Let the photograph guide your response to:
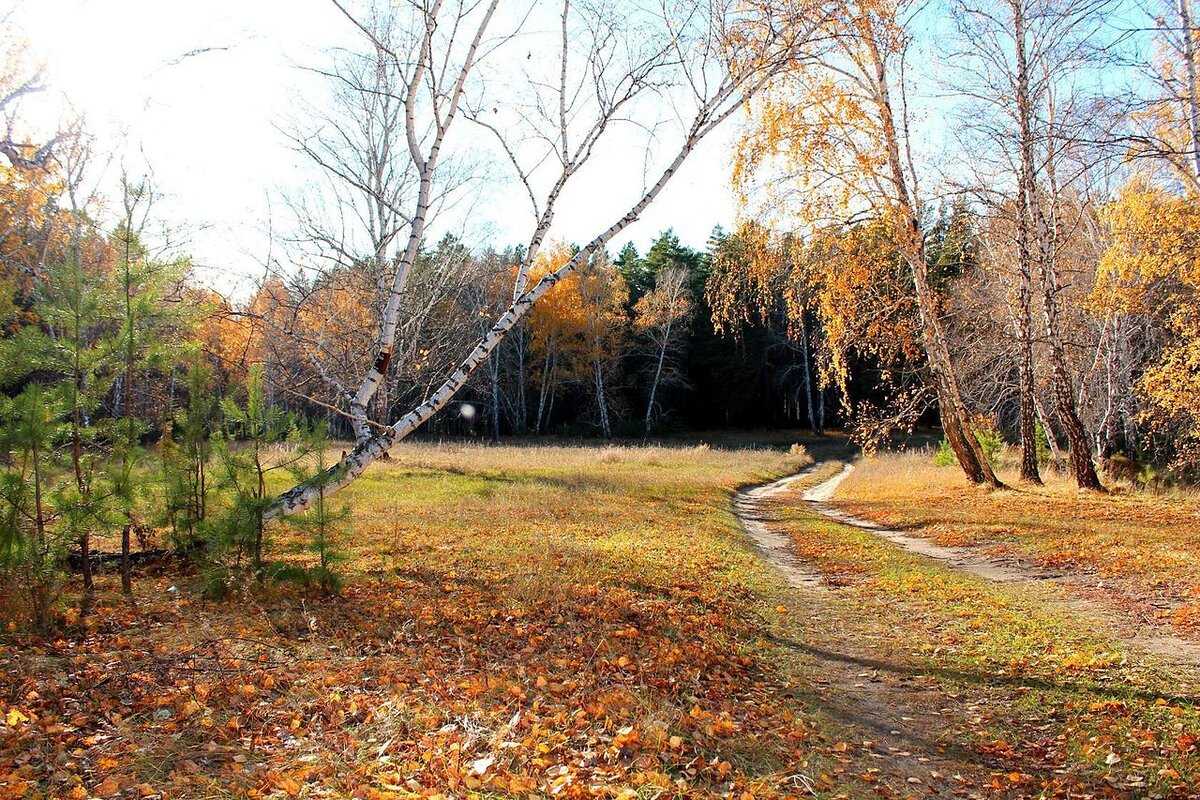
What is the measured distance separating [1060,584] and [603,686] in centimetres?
546

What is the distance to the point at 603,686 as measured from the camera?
4.60 m

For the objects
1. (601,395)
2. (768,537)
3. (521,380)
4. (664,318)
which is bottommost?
(768,537)

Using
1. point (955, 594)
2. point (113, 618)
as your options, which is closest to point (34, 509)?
point (113, 618)

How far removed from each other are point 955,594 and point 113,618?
757 centimetres

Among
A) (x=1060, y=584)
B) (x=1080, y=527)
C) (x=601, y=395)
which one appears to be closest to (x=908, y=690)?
(x=1060, y=584)

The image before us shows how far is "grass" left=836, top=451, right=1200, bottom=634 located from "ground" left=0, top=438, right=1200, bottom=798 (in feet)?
0.40

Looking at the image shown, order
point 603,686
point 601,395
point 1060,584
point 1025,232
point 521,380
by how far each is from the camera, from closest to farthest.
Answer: point 603,686 → point 1060,584 → point 1025,232 → point 601,395 → point 521,380

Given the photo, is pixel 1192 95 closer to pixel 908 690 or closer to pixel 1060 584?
pixel 1060 584

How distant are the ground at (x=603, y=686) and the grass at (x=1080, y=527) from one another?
12 centimetres

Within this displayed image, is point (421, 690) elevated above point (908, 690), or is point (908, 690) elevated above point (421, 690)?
point (421, 690)

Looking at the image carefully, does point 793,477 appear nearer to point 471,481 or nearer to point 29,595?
point 471,481

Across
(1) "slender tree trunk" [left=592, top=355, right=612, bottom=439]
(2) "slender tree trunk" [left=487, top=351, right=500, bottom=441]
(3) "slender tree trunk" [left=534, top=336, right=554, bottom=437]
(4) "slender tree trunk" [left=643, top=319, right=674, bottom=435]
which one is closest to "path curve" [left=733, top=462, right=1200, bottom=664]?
(1) "slender tree trunk" [left=592, top=355, right=612, bottom=439]

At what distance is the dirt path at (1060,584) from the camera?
17.0 ft

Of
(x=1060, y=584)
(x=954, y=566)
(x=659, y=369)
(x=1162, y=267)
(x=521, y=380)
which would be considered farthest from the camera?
(x=521, y=380)
